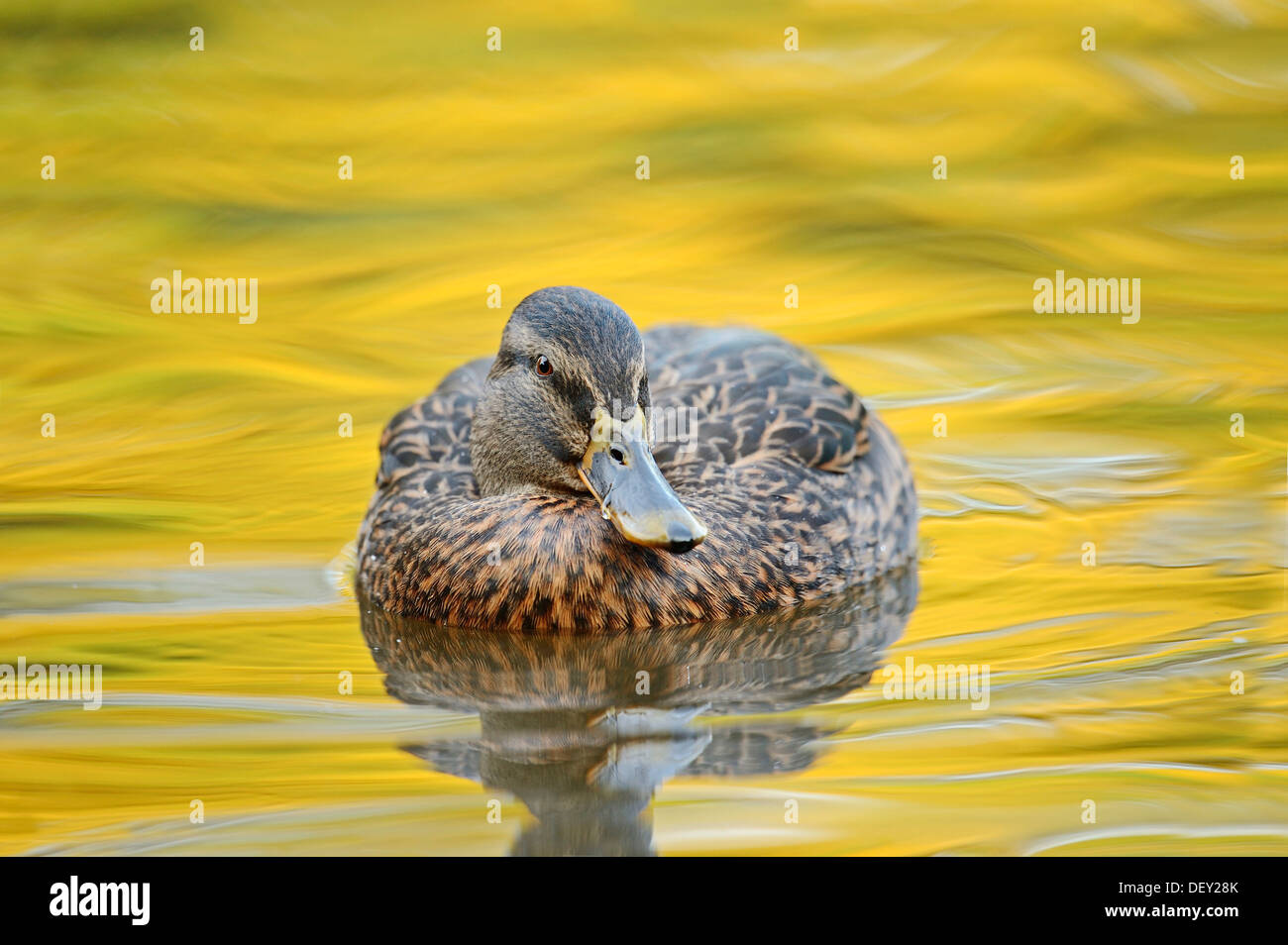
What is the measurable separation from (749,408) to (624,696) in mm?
2171

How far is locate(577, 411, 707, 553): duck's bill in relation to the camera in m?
7.02

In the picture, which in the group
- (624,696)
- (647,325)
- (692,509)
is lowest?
(624,696)

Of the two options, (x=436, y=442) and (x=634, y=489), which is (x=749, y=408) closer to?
(x=436, y=442)

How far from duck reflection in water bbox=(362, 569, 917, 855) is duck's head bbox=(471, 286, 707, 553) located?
540mm

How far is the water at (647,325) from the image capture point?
6.06 metres

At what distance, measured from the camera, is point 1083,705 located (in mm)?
6645

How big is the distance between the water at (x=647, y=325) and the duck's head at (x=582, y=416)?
606 mm

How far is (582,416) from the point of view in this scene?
7.51 meters

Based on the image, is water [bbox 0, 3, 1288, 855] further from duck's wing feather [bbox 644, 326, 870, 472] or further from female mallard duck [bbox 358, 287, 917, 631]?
duck's wing feather [bbox 644, 326, 870, 472]

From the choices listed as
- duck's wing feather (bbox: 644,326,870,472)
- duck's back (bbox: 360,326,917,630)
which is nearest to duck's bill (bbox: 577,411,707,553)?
duck's back (bbox: 360,326,917,630)

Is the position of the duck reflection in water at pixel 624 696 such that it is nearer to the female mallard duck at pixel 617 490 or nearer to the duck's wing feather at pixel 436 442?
the female mallard duck at pixel 617 490

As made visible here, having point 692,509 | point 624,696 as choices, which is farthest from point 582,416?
point 624,696

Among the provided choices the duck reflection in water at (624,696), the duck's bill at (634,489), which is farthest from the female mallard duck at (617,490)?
the duck reflection in water at (624,696)
